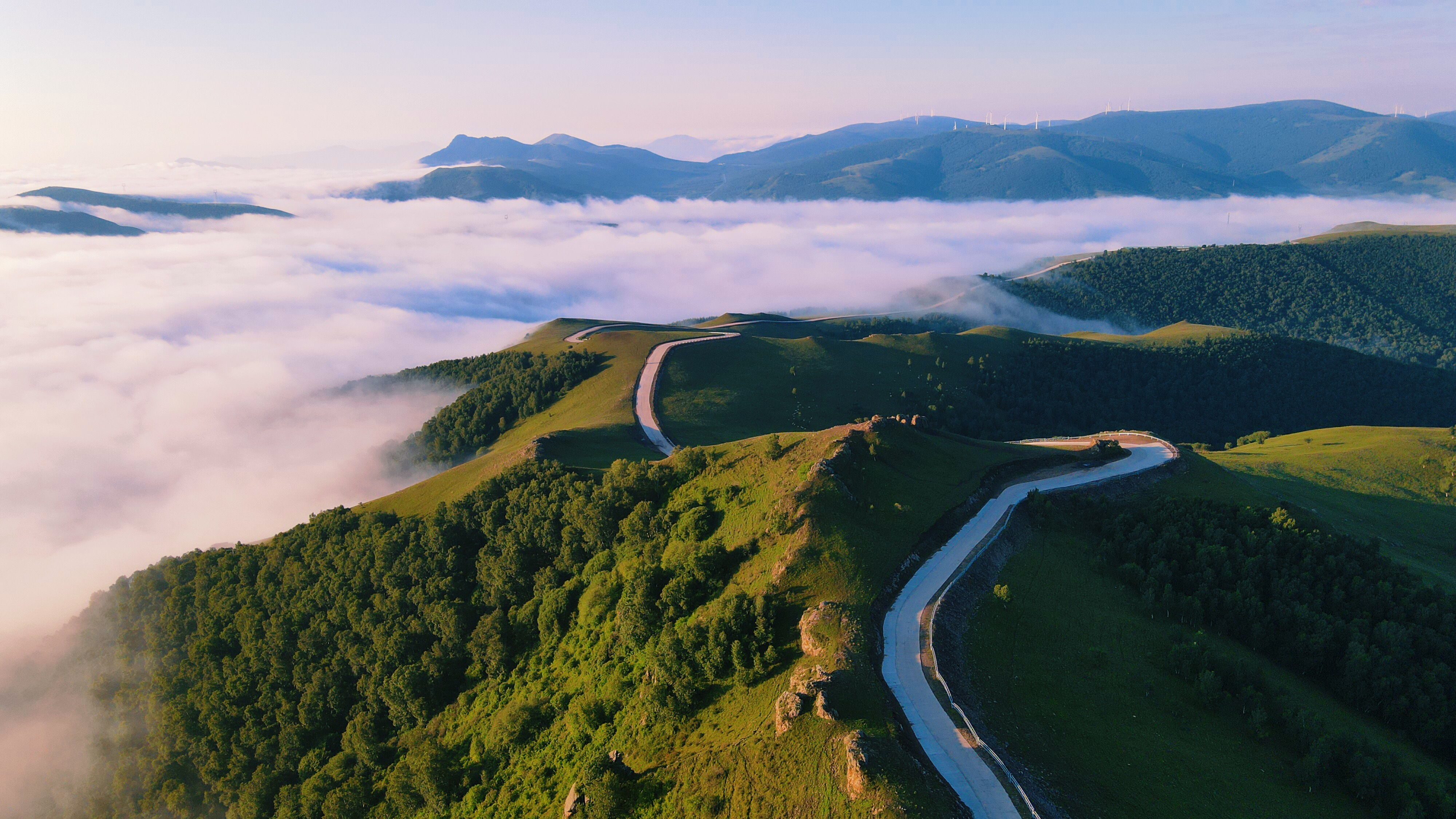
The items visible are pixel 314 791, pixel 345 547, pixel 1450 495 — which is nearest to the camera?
pixel 314 791

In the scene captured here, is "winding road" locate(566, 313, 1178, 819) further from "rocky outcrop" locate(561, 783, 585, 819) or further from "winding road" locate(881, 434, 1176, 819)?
"rocky outcrop" locate(561, 783, 585, 819)

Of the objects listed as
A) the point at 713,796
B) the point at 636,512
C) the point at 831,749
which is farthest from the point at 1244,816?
the point at 636,512

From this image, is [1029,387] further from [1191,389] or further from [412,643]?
[412,643]

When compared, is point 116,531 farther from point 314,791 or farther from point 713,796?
point 713,796

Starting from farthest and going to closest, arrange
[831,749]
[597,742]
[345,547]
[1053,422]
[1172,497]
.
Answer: [1053,422], [345,547], [1172,497], [597,742], [831,749]

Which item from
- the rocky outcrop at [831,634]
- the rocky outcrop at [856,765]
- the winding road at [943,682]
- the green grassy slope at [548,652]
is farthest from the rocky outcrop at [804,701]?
the winding road at [943,682]

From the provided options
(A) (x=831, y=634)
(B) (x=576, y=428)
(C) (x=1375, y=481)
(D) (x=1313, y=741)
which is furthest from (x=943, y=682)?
(C) (x=1375, y=481)

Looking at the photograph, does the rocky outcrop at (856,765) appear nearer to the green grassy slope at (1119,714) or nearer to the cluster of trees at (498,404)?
the green grassy slope at (1119,714)

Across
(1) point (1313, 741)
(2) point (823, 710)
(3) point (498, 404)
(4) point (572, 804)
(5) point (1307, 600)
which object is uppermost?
(2) point (823, 710)
